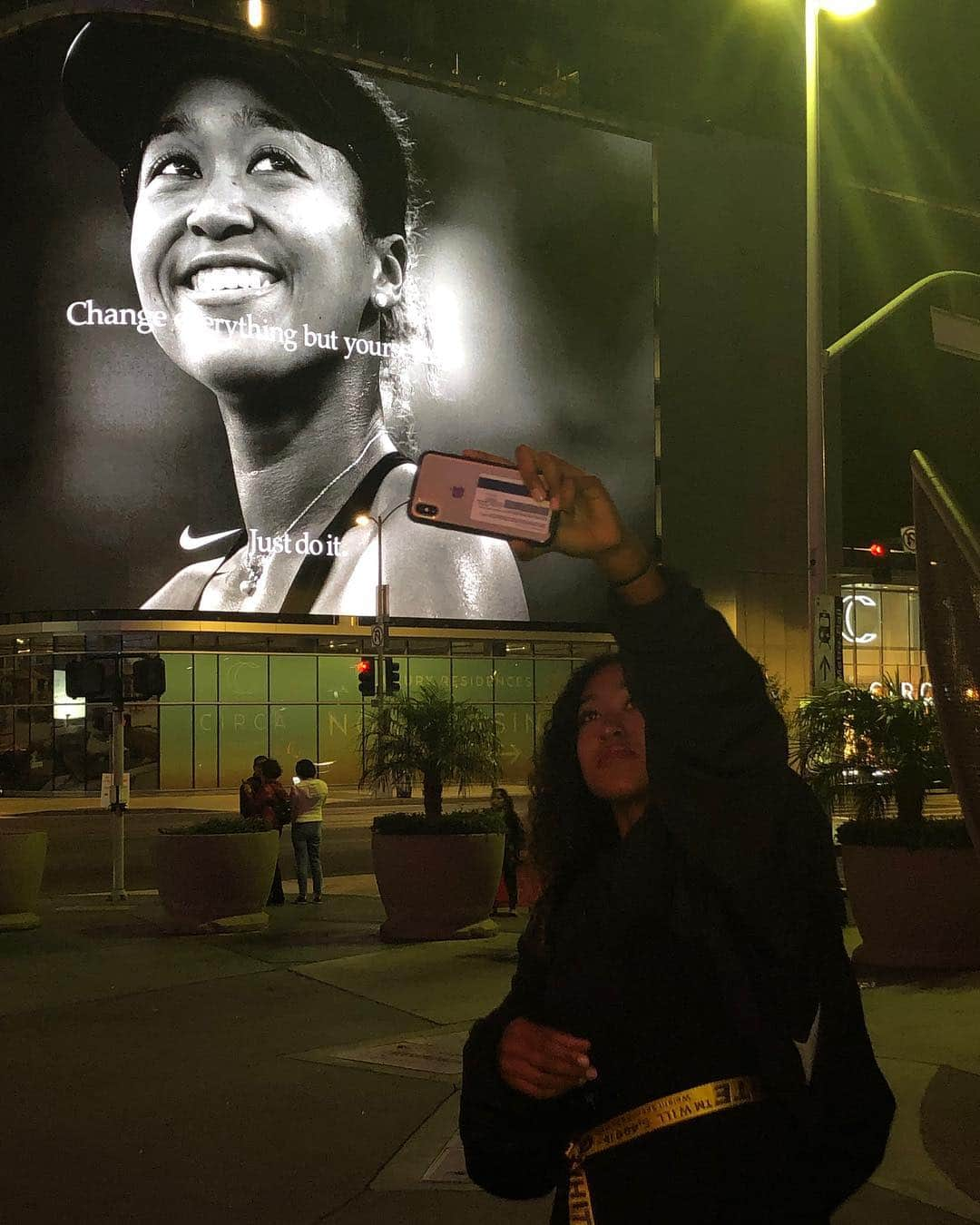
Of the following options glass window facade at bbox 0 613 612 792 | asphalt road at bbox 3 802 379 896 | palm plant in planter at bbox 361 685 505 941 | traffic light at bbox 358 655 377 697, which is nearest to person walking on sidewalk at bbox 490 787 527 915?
palm plant in planter at bbox 361 685 505 941

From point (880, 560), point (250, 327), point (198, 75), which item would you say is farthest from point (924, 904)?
point (198, 75)

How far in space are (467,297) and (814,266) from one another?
29.0 metres

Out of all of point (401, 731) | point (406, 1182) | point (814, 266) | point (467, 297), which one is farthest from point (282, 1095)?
point (467, 297)

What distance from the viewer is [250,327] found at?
42562 millimetres

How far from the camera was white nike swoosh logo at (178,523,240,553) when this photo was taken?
41969 millimetres

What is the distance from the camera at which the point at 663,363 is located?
50906 millimetres

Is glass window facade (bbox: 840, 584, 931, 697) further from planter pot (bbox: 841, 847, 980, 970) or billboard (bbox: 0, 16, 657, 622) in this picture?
planter pot (bbox: 841, 847, 980, 970)

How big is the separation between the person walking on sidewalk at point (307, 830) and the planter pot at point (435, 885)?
357cm

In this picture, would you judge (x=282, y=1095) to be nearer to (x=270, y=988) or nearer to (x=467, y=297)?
(x=270, y=988)

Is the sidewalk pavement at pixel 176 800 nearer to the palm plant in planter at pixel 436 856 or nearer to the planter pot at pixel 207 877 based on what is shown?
the palm plant in planter at pixel 436 856

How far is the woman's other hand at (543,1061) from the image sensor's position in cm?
207

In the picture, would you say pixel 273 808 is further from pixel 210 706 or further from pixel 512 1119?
pixel 210 706

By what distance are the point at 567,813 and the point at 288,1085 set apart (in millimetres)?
5784

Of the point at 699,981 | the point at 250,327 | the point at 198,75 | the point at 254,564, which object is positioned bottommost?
the point at 699,981
